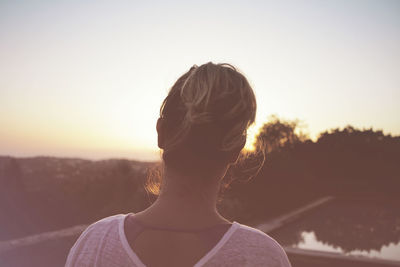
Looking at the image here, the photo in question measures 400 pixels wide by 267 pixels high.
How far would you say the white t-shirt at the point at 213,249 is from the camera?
833 mm

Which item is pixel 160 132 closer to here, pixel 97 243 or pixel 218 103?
pixel 218 103

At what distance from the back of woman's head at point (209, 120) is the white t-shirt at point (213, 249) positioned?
0.18m

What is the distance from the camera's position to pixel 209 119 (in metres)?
0.87

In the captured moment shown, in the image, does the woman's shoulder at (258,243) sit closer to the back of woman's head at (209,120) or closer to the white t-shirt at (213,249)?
the white t-shirt at (213,249)

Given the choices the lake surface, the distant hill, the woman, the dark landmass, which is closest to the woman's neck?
the woman

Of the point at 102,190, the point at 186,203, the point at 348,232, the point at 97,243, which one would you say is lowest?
the point at 348,232

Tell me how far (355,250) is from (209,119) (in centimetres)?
1038

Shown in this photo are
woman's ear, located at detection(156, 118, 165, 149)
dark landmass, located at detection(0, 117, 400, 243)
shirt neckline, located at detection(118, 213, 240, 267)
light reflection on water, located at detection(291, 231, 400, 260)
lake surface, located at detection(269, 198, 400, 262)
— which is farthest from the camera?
lake surface, located at detection(269, 198, 400, 262)

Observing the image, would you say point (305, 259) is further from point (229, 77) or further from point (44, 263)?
point (229, 77)

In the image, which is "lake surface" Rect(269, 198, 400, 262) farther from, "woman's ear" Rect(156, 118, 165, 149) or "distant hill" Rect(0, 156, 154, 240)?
"woman's ear" Rect(156, 118, 165, 149)

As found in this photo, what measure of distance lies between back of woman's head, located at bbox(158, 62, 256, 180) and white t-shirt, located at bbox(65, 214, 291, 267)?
18 cm

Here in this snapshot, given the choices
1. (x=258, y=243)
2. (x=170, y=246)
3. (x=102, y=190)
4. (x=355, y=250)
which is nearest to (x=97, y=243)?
(x=170, y=246)

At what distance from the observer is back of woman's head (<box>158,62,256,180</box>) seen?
87cm

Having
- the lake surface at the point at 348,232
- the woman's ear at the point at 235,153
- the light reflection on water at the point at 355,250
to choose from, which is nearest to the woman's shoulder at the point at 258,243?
the woman's ear at the point at 235,153
